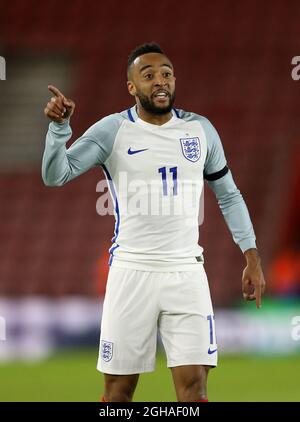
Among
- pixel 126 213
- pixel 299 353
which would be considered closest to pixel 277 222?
pixel 299 353

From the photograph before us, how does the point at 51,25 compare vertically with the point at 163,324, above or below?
above

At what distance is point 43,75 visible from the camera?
47.4 feet

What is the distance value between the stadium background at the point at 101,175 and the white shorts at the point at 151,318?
14.1ft

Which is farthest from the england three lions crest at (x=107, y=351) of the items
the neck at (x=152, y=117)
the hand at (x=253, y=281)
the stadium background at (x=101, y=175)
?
the stadium background at (x=101, y=175)

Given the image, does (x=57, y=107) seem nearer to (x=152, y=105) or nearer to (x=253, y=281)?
(x=152, y=105)

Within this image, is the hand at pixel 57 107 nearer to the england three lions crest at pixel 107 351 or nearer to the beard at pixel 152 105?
the beard at pixel 152 105

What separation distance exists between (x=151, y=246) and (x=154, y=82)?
0.73 metres

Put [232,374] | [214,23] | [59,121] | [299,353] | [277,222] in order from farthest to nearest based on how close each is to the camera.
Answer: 1. [214,23]
2. [277,222]
3. [299,353]
4. [232,374]
5. [59,121]

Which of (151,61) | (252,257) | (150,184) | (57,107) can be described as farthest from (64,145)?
(252,257)

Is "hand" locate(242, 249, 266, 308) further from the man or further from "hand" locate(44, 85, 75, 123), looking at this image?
"hand" locate(44, 85, 75, 123)

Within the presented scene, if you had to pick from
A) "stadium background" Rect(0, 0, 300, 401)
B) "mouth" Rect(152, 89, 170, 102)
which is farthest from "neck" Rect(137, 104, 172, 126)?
"stadium background" Rect(0, 0, 300, 401)

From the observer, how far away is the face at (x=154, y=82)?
490 cm
